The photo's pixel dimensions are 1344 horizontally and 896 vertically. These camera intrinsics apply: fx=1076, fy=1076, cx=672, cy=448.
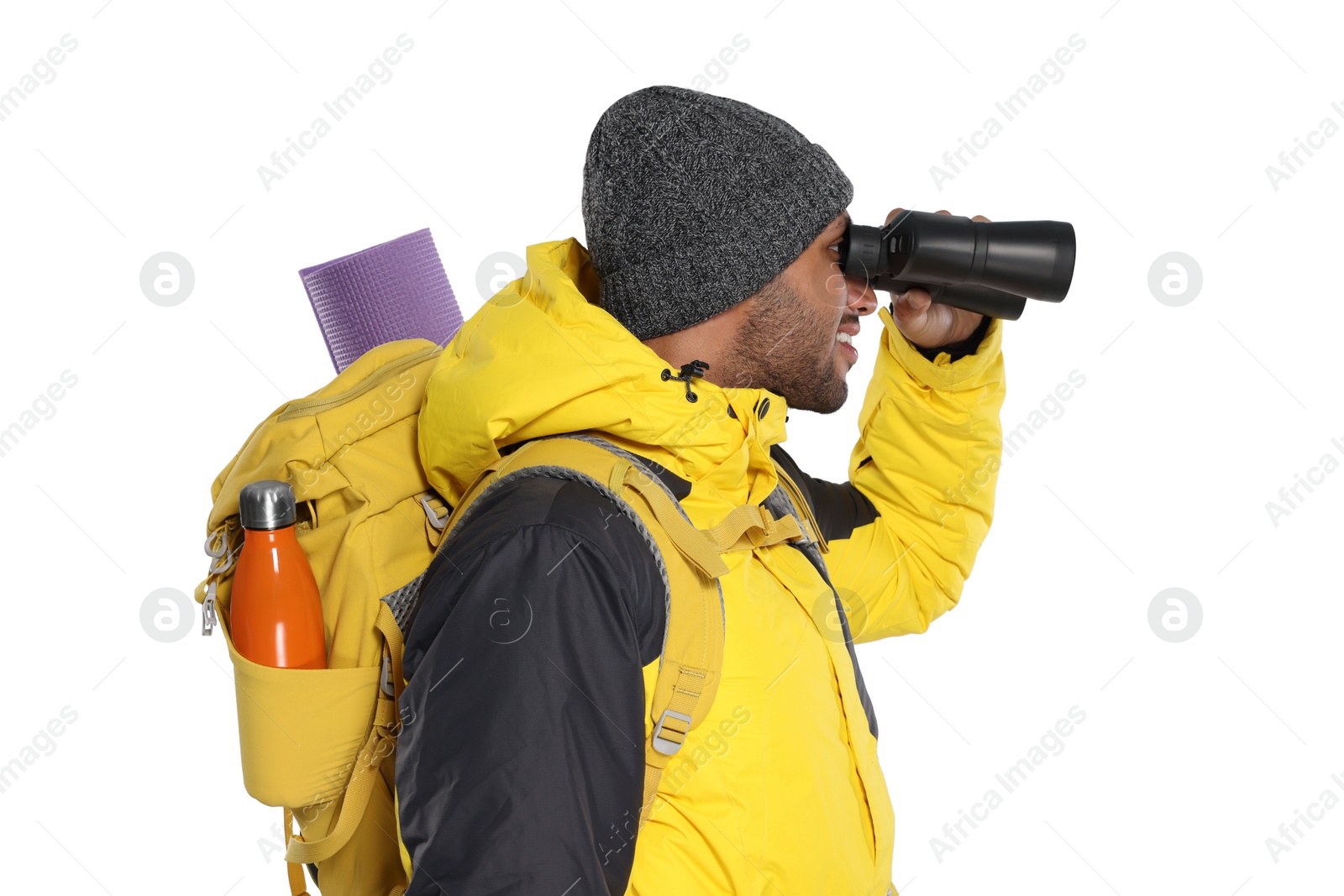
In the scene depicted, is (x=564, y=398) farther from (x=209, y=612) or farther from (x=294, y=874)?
(x=294, y=874)

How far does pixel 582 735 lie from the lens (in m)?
1.44

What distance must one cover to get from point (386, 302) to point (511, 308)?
49 centimetres

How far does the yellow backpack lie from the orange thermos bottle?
45 millimetres

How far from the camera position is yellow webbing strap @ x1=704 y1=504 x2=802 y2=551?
5.92 feet

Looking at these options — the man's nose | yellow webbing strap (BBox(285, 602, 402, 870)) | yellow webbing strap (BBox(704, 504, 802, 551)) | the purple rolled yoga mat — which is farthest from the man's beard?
yellow webbing strap (BBox(285, 602, 402, 870))

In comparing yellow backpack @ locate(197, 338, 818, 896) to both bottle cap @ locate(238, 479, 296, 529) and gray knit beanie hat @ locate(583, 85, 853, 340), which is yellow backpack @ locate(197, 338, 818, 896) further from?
gray knit beanie hat @ locate(583, 85, 853, 340)

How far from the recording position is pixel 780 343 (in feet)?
6.99

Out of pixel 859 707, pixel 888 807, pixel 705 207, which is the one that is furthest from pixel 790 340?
pixel 888 807

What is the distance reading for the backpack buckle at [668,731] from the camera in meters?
1.59

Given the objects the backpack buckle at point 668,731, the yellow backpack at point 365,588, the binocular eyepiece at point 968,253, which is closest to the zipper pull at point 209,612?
Answer: the yellow backpack at point 365,588

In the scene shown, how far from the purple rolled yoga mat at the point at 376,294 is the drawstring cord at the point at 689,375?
2.13 ft

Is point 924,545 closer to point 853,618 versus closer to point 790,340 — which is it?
point 853,618

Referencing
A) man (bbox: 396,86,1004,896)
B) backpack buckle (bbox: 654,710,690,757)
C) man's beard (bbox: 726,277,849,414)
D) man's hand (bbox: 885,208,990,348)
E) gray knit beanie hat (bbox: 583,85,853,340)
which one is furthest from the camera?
man's hand (bbox: 885,208,990,348)

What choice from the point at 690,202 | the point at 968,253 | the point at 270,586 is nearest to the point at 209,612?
the point at 270,586
